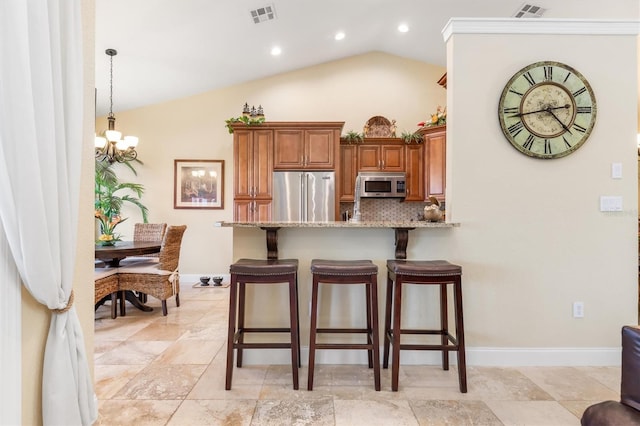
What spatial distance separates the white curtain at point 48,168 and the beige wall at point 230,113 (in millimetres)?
4516

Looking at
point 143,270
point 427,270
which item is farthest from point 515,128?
point 143,270

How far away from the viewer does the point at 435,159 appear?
16.2ft

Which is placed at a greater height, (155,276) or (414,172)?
(414,172)

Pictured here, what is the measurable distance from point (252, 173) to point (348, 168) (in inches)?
55.5

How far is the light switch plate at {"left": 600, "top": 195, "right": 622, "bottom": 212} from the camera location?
2.55 meters

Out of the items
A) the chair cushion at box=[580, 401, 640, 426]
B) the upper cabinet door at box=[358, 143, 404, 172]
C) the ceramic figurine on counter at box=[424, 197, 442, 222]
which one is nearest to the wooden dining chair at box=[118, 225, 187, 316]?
the ceramic figurine on counter at box=[424, 197, 442, 222]

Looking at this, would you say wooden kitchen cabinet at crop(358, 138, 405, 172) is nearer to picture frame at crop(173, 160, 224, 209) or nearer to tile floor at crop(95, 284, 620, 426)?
picture frame at crop(173, 160, 224, 209)

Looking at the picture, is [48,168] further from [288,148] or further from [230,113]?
[230,113]

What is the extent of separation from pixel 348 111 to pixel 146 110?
3.29 m

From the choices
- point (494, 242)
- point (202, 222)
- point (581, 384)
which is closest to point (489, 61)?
point (494, 242)

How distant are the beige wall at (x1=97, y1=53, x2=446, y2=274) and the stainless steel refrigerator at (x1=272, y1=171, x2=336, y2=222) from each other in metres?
1.24

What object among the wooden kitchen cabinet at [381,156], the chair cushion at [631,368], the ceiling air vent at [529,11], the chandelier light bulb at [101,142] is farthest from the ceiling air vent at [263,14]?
the chair cushion at [631,368]

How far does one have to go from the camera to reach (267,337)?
2570 millimetres

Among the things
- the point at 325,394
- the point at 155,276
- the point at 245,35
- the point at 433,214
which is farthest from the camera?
the point at 245,35
